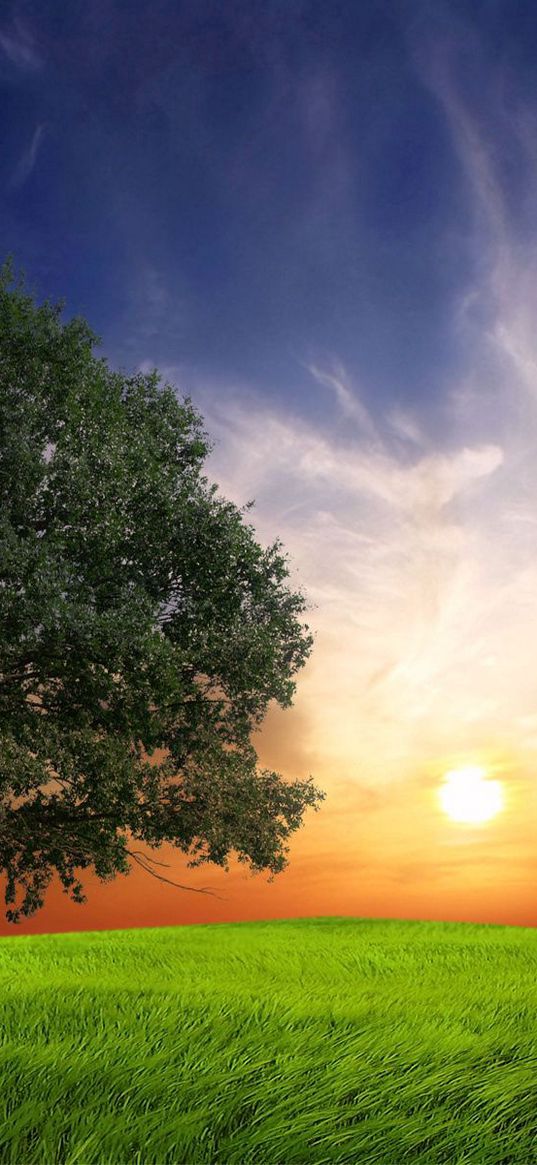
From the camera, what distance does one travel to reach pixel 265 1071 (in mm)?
8414

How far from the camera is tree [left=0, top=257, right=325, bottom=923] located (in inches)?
707

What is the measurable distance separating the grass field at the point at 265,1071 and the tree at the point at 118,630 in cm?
530

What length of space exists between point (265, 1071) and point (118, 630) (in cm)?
1015

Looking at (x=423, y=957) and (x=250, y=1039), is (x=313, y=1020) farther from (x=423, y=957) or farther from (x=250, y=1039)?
(x=423, y=957)

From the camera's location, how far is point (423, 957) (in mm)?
20562

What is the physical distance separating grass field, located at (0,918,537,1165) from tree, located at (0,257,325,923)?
5.30 metres

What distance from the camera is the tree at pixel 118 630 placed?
18.0 m

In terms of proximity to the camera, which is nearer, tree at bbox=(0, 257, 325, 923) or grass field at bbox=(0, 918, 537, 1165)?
grass field at bbox=(0, 918, 537, 1165)

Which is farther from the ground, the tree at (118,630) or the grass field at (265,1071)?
the tree at (118,630)

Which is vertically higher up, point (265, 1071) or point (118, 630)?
point (118, 630)

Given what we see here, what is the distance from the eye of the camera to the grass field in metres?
7.04

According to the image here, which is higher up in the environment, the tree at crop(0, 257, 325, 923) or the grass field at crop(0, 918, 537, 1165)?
the tree at crop(0, 257, 325, 923)

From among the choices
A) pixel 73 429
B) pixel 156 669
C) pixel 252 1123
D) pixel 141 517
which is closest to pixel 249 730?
pixel 156 669

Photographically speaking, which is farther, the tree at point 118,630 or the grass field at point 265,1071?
the tree at point 118,630
